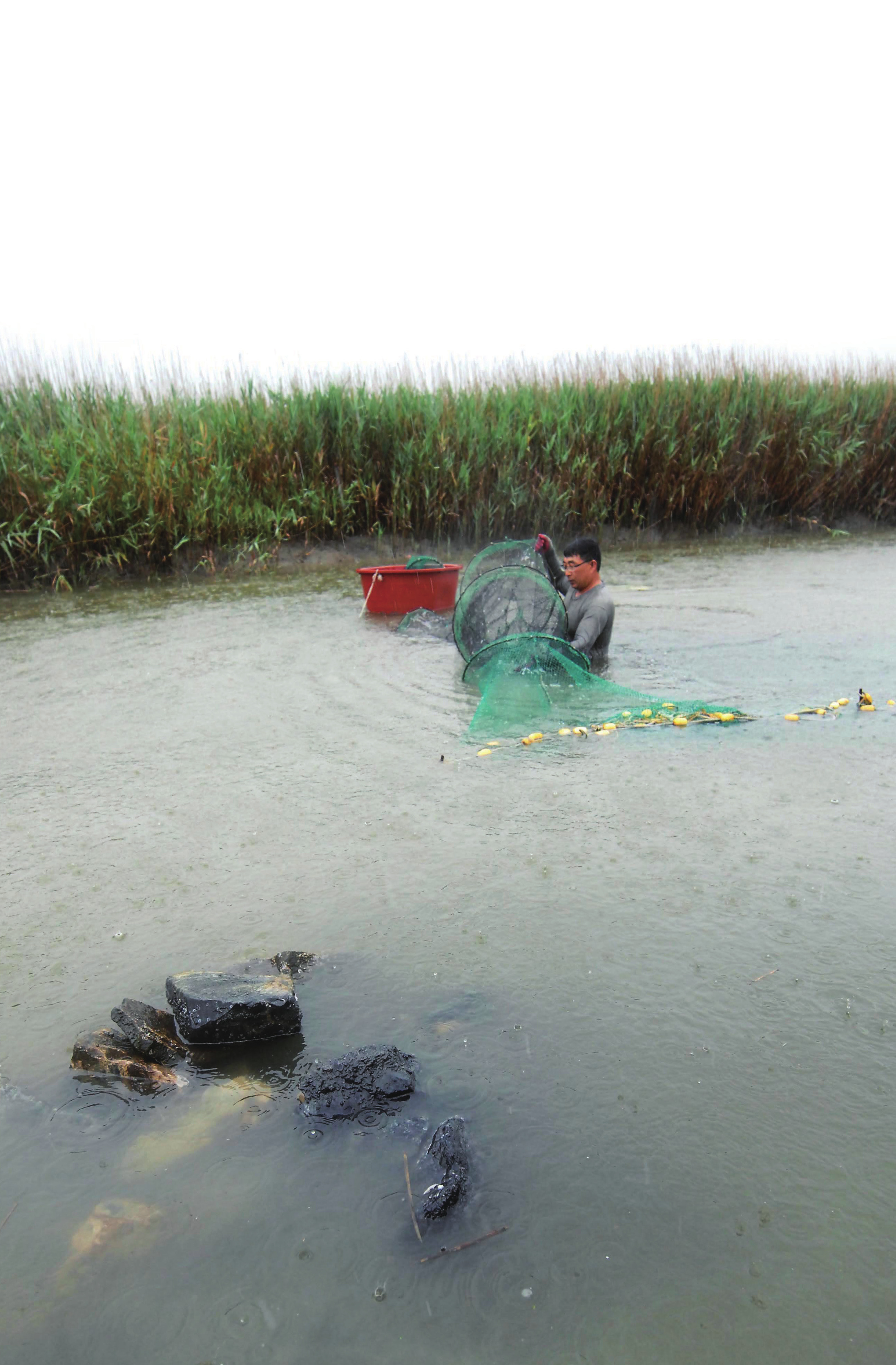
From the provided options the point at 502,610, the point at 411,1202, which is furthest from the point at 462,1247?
the point at 502,610

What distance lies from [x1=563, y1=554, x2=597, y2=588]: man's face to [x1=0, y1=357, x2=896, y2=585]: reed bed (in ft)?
16.7

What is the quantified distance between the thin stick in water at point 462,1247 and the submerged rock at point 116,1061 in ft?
2.98

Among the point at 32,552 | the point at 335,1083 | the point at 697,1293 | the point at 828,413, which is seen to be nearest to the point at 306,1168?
the point at 335,1083

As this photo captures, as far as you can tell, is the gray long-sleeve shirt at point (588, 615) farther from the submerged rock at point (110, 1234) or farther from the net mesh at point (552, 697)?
the submerged rock at point (110, 1234)

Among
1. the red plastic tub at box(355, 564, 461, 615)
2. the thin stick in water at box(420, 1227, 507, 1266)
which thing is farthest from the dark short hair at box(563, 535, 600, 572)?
the thin stick in water at box(420, 1227, 507, 1266)

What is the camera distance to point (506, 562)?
9125 mm

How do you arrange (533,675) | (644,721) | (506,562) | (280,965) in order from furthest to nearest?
1. (506,562)
2. (533,675)
3. (644,721)
4. (280,965)

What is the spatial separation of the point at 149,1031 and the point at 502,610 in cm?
455

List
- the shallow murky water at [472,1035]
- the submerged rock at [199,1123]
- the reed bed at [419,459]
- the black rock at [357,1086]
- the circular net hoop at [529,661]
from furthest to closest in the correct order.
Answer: the reed bed at [419,459] < the circular net hoop at [529,661] < the black rock at [357,1086] < the submerged rock at [199,1123] < the shallow murky water at [472,1035]

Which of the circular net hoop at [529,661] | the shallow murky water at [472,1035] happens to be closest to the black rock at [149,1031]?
the shallow murky water at [472,1035]

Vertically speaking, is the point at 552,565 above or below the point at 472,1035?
below

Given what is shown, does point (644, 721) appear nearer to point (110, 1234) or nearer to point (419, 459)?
point (110, 1234)

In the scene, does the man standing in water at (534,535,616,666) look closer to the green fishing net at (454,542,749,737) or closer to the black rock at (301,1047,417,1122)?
the green fishing net at (454,542,749,737)

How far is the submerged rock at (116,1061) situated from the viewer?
260cm
